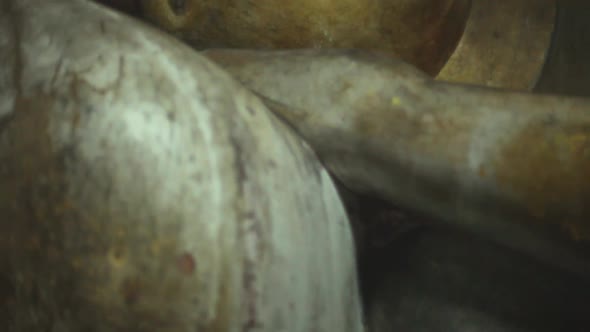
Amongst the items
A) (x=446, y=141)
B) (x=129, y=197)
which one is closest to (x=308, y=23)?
(x=446, y=141)

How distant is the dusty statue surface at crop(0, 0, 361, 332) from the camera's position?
0.60 meters

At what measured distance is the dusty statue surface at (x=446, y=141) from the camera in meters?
0.67

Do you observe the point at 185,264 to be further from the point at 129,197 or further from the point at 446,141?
the point at 446,141

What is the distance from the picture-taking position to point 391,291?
2.89 feet

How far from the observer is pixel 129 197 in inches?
23.5

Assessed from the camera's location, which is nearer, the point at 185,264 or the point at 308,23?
the point at 185,264

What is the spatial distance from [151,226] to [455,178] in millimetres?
337

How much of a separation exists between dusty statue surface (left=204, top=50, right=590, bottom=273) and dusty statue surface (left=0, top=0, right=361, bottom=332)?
154mm

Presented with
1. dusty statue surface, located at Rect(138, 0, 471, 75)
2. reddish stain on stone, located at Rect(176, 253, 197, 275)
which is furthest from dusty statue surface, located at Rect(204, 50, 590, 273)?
reddish stain on stone, located at Rect(176, 253, 197, 275)

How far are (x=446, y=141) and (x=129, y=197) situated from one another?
36 cm

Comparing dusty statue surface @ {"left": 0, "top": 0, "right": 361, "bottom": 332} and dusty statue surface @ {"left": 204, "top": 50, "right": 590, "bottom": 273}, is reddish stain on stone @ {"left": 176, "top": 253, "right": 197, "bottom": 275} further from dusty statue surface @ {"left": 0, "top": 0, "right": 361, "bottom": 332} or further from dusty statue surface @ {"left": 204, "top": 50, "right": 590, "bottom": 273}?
dusty statue surface @ {"left": 204, "top": 50, "right": 590, "bottom": 273}

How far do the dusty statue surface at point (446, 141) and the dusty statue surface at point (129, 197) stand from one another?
154 mm

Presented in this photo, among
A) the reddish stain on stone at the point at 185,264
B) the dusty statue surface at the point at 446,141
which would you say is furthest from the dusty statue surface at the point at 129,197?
the dusty statue surface at the point at 446,141

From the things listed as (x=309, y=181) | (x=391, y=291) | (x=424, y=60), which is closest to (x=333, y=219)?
(x=309, y=181)
